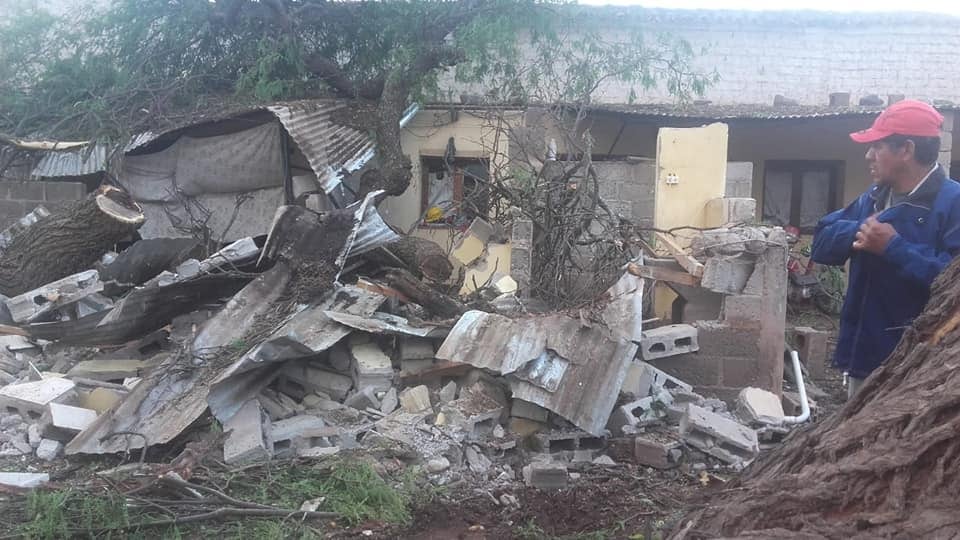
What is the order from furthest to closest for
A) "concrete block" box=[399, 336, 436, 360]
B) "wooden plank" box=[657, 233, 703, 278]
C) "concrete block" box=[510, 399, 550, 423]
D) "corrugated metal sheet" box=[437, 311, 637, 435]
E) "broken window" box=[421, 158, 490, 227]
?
"broken window" box=[421, 158, 490, 227], "wooden plank" box=[657, 233, 703, 278], "concrete block" box=[399, 336, 436, 360], "concrete block" box=[510, 399, 550, 423], "corrugated metal sheet" box=[437, 311, 637, 435]

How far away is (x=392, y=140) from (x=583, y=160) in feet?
10.9

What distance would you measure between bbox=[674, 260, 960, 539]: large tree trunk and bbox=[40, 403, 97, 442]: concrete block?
4.23 meters

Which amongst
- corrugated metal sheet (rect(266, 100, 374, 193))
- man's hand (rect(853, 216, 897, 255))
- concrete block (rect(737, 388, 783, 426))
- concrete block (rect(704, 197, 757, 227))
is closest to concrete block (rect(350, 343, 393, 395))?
concrete block (rect(737, 388, 783, 426))

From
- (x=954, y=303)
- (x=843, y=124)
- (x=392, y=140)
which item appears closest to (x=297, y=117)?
(x=392, y=140)

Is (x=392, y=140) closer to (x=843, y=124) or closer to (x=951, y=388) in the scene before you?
Answer: (x=843, y=124)

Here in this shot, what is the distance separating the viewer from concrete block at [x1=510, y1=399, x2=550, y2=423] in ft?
16.5

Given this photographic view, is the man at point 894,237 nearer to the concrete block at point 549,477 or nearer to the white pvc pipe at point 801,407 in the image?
the concrete block at point 549,477

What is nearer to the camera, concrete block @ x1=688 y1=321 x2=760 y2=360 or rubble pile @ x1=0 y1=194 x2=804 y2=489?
rubble pile @ x1=0 y1=194 x2=804 y2=489

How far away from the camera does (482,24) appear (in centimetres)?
931

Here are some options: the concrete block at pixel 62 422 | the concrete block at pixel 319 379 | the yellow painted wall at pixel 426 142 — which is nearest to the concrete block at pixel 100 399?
the concrete block at pixel 62 422

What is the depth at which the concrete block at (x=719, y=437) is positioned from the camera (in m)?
4.85

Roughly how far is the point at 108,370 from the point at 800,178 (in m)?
11.4

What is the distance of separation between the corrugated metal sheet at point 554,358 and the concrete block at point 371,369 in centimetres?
50

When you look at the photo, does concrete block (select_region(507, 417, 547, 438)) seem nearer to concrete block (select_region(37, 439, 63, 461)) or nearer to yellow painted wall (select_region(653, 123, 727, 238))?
concrete block (select_region(37, 439, 63, 461))
